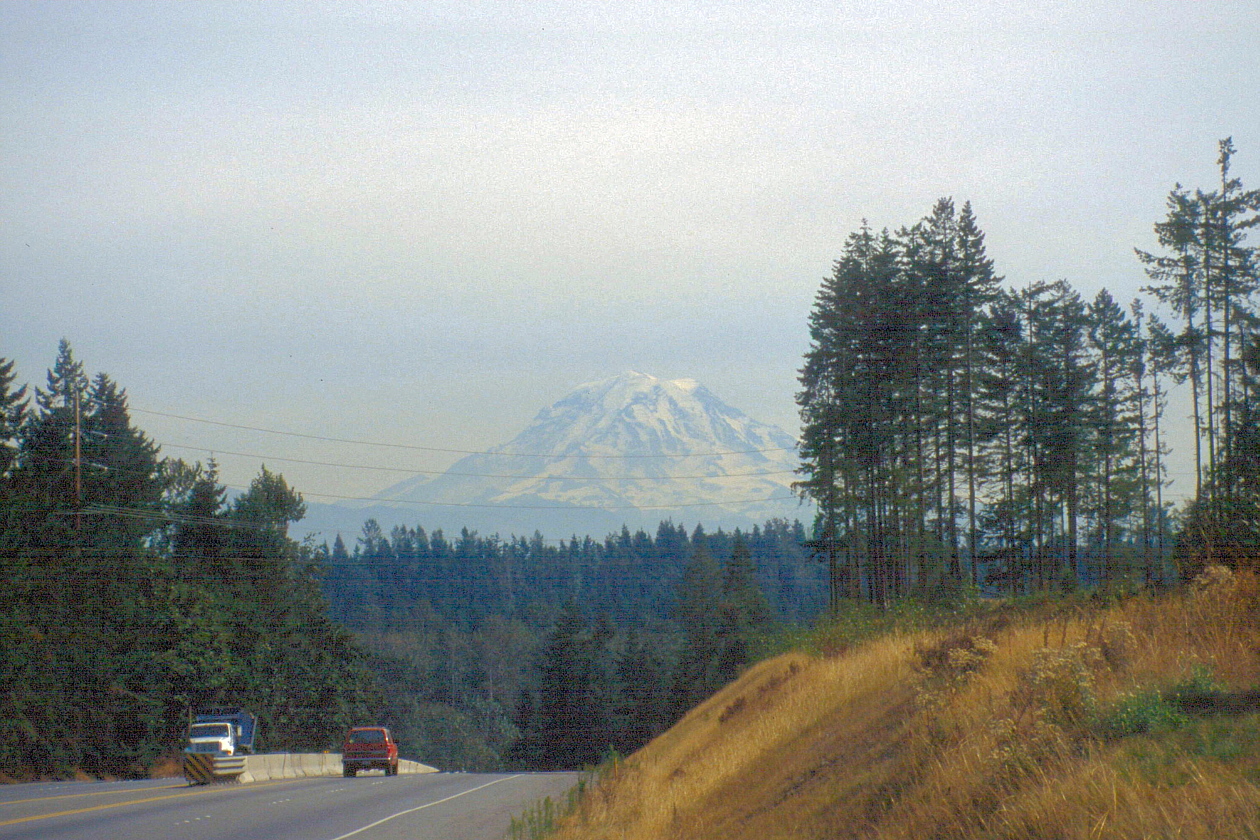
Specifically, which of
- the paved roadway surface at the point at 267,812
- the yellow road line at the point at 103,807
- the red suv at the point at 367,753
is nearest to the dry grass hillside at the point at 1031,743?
the paved roadway surface at the point at 267,812

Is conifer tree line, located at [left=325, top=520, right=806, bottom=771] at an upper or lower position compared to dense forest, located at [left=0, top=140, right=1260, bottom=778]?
lower

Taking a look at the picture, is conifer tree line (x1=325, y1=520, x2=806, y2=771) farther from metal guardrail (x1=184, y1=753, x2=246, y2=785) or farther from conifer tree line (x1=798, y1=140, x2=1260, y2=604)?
metal guardrail (x1=184, y1=753, x2=246, y2=785)

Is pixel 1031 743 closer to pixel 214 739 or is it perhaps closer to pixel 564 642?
pixel 214 739

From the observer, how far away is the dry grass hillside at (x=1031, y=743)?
6.75m

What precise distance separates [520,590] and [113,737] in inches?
5624

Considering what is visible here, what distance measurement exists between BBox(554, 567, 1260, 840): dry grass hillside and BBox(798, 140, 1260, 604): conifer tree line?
3288 cm

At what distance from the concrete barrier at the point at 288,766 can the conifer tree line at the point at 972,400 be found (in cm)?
2663

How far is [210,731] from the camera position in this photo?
37469 millimetres

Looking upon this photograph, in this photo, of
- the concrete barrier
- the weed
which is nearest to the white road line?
the concrete barrier

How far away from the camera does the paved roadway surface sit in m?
17.0

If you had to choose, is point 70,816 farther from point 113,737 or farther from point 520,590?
point 520,590

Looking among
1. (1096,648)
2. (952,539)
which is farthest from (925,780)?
(952,539)

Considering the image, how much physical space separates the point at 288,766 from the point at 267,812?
2212 centimetres

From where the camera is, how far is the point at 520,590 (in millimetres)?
198125
